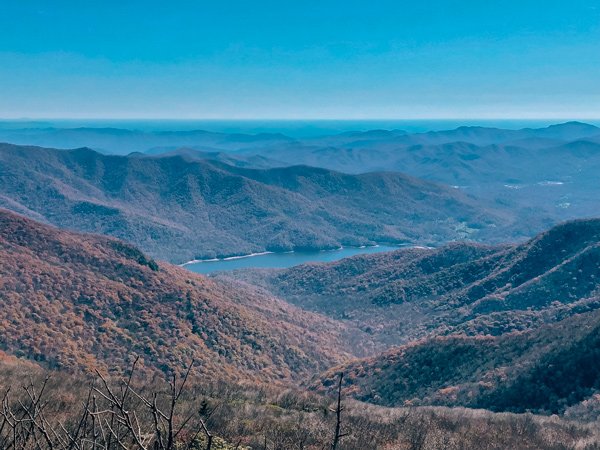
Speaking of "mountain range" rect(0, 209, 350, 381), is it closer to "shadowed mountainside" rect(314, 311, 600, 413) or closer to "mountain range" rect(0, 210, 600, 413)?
"mountain range" rect(0, 210, 600, 413)

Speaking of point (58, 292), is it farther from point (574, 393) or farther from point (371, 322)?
point (371, 322)

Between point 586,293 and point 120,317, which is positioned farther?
point 586,293

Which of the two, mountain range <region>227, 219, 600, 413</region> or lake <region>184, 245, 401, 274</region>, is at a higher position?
mountain range <region>227, 219, 600, 413</region>

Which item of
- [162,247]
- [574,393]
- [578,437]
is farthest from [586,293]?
[162,247]

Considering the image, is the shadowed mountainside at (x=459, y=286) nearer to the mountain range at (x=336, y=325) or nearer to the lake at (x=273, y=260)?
the mountain range at (x=336, y=325)

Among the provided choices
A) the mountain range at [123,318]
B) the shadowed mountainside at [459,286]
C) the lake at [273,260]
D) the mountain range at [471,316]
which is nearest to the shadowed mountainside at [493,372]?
the mountain range at [471,316]

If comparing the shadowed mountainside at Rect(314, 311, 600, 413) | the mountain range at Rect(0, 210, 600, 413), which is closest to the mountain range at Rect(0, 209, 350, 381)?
the mountain range at Rect(0, 210, 600, 413)

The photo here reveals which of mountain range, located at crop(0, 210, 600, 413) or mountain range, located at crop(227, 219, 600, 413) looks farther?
mountain range, located at crop(0, 210, 600, 413)

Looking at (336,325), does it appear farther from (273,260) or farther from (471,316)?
(273,260)

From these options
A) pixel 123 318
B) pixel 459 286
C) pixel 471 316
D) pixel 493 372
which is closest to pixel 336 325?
pixel 471 316
